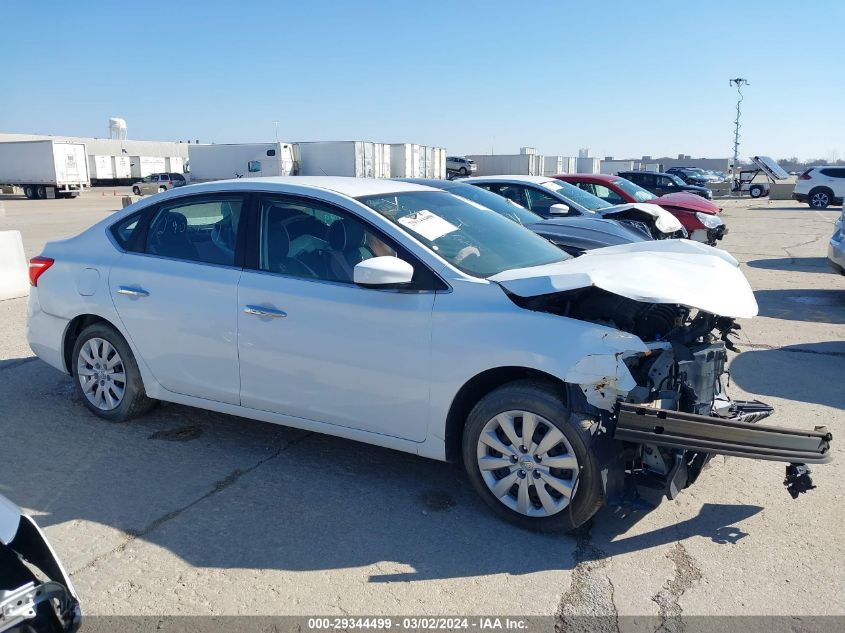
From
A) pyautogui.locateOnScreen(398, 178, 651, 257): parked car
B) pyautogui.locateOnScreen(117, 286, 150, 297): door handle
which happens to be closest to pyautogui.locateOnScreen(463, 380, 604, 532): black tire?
pyautogui.locateOnScreen(117, 286, 150, 297): door handle

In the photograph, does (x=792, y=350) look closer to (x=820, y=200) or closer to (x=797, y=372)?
(x=797, y=372)

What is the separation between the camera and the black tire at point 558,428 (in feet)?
10.9

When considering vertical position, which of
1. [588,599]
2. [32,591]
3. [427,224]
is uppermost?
[427,224]

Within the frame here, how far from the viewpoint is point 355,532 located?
11.7ft

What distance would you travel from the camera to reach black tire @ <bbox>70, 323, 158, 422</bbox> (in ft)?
15.8

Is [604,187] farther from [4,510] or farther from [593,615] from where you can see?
[4,510]

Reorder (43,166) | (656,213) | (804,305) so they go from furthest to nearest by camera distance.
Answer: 1. (43,166)
2. (656,213)
3. (804,305)

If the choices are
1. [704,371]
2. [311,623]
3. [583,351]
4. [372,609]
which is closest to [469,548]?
[372,609]

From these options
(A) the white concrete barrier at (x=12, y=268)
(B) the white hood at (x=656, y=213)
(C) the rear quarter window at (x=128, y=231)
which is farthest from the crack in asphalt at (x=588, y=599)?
(A) the white concrete barrier at (x=12, y=268)

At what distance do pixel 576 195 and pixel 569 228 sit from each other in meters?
2.93

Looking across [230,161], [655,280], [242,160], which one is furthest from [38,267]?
[230,161]

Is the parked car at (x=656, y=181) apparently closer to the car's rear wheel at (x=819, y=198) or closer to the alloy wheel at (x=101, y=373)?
the car's rear wheel at (x=819, y=198)

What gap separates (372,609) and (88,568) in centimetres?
138

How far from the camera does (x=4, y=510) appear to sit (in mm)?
2535
